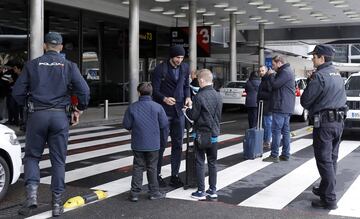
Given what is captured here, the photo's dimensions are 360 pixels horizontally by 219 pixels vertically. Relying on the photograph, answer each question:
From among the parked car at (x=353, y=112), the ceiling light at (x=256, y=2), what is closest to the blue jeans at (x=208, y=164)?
the parked car at (x=353, y=112)

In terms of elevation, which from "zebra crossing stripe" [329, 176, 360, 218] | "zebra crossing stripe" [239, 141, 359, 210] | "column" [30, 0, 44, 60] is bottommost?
"zebra crossing stripe" [329, 176, 360, 218]

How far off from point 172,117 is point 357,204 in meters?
2.71

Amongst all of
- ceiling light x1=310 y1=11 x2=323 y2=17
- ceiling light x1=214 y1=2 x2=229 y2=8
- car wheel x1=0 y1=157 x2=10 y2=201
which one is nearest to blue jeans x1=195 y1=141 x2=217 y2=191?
car wheel x1=0 y1=157 x2=10 y2=201

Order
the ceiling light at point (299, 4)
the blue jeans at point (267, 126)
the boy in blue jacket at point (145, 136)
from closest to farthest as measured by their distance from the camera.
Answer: the boy in blue jacket at point (145, 136), the blue jeans at point (267, 126), the ceiling light at point (299, 4)

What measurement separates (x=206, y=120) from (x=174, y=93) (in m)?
0.91

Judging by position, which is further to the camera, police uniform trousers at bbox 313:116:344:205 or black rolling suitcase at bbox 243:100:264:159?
black rolling suitcase at bbox 243:100:264:159

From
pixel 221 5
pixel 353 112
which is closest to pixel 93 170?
pixel 353 112

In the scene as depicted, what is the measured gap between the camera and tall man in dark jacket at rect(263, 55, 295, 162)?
32.5 feet

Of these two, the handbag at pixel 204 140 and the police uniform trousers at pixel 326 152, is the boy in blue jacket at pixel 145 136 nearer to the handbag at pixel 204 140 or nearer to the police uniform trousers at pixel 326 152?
the handbag at pixel 204 140

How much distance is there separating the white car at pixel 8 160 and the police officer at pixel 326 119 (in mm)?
3735

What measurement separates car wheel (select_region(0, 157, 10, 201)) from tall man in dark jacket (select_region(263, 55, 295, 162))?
16.4 ft

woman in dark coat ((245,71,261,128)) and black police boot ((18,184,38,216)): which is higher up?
woman in dark coat ((245,71,261,128))

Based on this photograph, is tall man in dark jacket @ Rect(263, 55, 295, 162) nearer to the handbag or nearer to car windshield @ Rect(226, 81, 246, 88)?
the handbag

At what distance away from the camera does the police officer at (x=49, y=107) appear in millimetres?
6039
